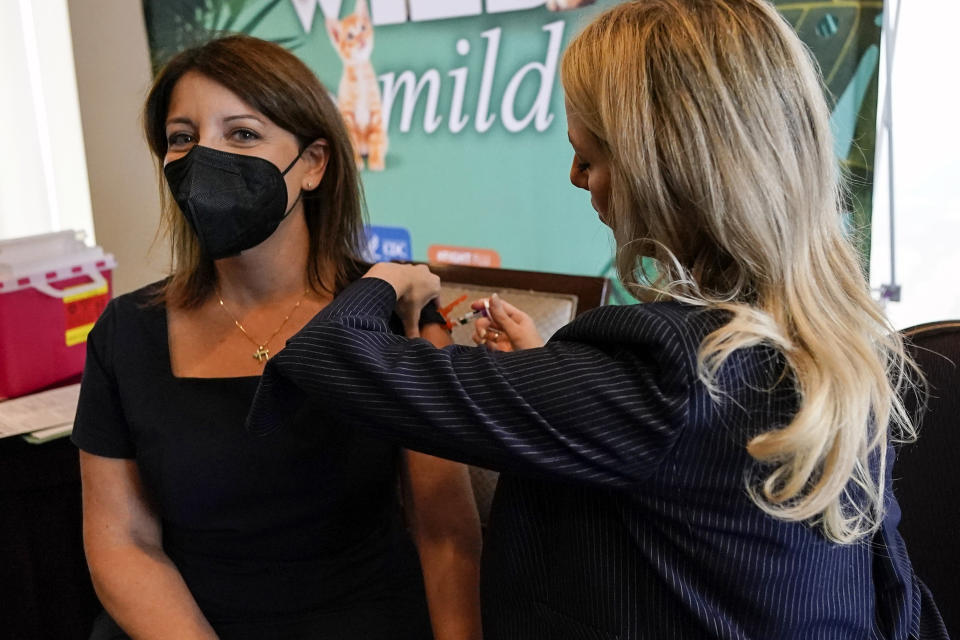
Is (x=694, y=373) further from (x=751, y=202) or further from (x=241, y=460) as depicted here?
(x=241, y=460)

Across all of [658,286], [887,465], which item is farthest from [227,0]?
[887,465]

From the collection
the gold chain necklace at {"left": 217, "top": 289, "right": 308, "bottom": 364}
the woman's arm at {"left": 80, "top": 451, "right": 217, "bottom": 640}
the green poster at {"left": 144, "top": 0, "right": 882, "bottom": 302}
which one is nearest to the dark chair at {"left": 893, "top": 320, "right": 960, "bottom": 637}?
the green poster at {"left": 144, "top": 0, "right": 882, "bottom": 302}

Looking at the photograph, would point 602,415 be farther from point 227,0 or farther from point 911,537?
point 227,0

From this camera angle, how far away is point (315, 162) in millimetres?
1458

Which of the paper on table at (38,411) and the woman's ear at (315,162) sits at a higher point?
the woman's ear at (315,162)

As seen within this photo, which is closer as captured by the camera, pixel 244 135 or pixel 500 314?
pixel 500 314

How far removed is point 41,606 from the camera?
68.7 inches

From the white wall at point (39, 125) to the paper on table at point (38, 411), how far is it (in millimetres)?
1761

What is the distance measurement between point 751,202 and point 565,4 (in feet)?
4.77

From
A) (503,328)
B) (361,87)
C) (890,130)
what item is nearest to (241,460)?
(503,328)

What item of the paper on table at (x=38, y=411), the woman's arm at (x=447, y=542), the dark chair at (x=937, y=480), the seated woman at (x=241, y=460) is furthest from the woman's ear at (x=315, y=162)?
the dark chair at (x=937, y=480)

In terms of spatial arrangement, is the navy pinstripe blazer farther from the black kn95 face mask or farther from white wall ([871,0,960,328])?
white wall ([871,0,960,328])

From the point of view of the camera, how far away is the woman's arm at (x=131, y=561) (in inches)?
51.9

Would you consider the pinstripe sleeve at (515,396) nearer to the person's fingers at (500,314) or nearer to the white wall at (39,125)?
the person's fingers at (500,314)
